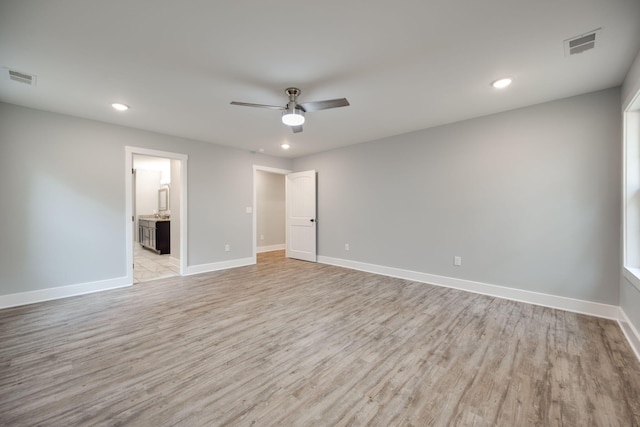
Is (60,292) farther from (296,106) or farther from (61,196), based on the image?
(296,106)

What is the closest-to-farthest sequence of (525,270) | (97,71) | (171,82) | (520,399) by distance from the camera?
(520,399)
(97,71)
(171,82)
(525,270)

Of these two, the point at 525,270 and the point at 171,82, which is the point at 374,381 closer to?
the point at 525,270

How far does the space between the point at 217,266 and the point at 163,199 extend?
4276 millimetres

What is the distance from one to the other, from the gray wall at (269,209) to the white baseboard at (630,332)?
6678 millimetres

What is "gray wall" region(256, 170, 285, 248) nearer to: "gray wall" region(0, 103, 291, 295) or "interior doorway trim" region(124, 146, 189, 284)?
"interior doorway trim" region(124, 146, 189, 284)

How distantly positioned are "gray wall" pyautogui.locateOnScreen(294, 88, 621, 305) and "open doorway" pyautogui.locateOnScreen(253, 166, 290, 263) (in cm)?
333

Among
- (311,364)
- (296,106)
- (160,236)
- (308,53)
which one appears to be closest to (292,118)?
(296,106)

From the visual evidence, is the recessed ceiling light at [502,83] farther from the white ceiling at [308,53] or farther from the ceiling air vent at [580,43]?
the ceiling air vent at [580,43]

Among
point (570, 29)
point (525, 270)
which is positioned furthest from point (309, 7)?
point (525, 270)

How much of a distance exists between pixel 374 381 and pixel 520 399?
0.93m

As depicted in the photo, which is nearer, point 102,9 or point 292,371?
point 102,9

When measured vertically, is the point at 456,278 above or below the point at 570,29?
below

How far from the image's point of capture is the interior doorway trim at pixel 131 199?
3945 millimetres

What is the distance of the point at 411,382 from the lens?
5.78 ft
